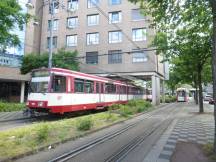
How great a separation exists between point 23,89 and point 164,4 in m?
34.9

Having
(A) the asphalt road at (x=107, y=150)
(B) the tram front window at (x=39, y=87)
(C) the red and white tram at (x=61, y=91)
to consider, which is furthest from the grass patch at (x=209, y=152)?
(B) the tram front window at (x=39, y=87)

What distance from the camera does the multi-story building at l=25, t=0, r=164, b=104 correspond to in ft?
141

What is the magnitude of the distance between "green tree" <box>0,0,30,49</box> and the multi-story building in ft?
84.7

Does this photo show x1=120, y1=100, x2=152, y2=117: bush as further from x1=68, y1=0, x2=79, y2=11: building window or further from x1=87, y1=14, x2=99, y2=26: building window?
x1=68, y1=0, x2=79, y2=11: building window

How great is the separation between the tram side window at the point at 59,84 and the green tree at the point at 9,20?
3298 mm

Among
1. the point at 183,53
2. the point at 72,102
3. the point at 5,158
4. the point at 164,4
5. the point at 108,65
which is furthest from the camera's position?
the point at 108,65

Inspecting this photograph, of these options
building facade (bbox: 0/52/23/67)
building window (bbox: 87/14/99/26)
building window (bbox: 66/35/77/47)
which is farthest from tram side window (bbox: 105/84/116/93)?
building window (bbox: 66/35/77/47)

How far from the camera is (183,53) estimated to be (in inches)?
920

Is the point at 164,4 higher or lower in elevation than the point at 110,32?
lower

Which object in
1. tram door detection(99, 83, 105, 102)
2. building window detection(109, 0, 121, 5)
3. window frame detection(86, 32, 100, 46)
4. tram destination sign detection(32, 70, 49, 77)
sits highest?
building window detection(109, 0, 121, 5)

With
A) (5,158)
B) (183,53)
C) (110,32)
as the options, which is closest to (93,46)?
(110,32)

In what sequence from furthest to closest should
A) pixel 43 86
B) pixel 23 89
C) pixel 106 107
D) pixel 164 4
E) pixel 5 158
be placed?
pixel 23 89, pixel 106 107, pixel 43 86, pixel 164 4, pixel 5 158

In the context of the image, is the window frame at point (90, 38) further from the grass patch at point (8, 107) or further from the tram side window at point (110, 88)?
the grass patch at point (8, 107)

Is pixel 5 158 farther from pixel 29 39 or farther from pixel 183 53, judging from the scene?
pixel 29 39
